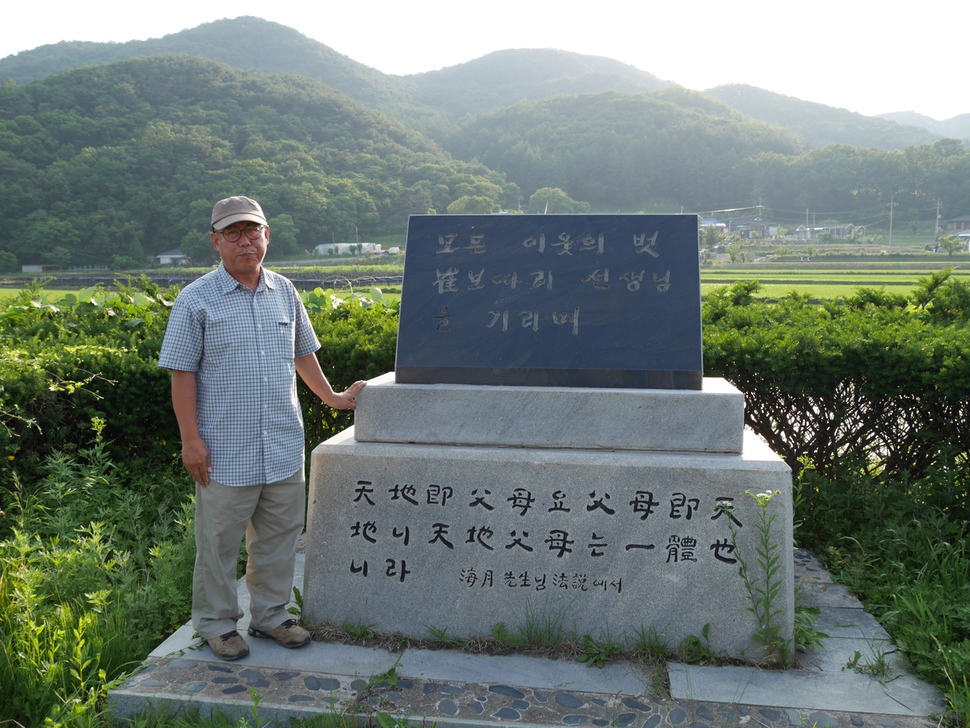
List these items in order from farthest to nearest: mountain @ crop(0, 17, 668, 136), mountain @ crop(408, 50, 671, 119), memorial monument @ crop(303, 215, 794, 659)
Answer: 1. mountain @ crop(408, 50, 671, 119)
2. mountain @ crop(0, 17, 668, 136)
3. memorial monument @ crop(303, 215, 794, 659)

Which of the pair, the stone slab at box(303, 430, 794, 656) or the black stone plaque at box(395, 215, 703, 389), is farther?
the black stone plaque at box(395, 215, 703, 389)

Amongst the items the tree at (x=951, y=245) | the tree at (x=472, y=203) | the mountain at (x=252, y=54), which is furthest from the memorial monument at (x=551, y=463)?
the mountain at (x=252, y=54)

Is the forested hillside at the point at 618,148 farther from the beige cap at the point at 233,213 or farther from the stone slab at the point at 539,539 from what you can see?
the beige cap at the point at 233,213

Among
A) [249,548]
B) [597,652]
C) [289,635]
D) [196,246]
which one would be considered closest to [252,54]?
[196,246]

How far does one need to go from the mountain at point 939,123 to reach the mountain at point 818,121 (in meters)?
20.5

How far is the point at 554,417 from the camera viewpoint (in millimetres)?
2762

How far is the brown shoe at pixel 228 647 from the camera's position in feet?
8.36

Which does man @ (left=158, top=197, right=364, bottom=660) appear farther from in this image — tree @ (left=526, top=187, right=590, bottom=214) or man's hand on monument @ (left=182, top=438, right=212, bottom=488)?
tree @ (left=526, top=187, right=590, bottom=214)

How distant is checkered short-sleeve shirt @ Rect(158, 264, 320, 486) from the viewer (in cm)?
240

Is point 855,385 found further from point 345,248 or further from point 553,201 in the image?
point 553,201

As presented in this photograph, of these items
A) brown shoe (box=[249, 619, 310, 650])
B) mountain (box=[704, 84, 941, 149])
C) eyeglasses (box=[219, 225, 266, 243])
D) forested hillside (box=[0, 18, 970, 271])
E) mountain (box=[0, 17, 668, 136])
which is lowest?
brown shoe (box=[249, 619, 310, 650])

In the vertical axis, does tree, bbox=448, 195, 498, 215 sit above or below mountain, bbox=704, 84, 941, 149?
below

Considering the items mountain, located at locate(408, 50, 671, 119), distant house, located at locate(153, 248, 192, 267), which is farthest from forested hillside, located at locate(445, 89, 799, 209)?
mountain, located at locate(408, 50, 671, 119)

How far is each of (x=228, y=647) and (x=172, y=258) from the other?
4199 centimetres
